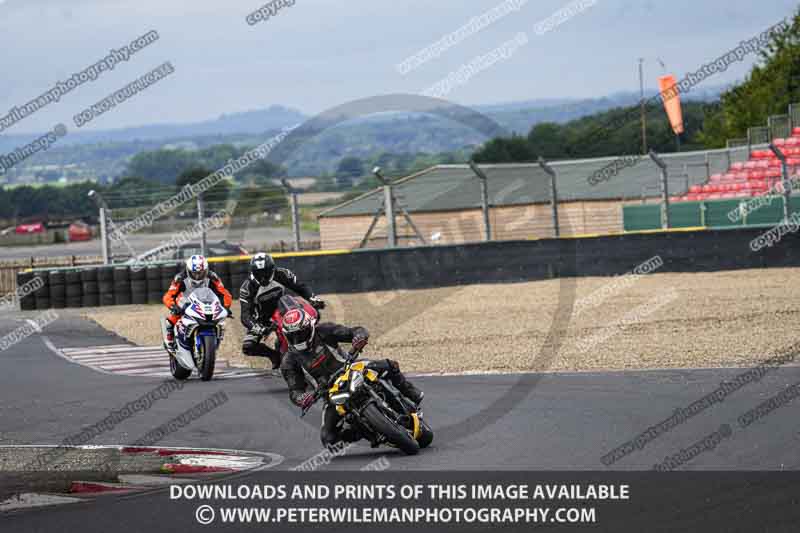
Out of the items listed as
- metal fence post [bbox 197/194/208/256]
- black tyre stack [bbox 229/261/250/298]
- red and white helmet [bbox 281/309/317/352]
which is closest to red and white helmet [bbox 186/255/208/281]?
red and white helmet [bbox 281/309/317/352]

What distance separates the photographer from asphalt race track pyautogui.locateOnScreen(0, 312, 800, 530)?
8.59 metres

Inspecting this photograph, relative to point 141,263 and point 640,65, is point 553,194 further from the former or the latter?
point 640,65

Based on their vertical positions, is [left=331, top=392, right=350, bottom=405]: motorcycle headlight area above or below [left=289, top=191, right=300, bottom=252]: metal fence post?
below

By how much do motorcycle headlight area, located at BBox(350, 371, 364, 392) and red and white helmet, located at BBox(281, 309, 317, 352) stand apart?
0.89 metres

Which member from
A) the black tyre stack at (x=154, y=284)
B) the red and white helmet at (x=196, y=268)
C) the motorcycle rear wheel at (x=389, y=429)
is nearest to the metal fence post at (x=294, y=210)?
the black tyre stack at (x=154, y=284)

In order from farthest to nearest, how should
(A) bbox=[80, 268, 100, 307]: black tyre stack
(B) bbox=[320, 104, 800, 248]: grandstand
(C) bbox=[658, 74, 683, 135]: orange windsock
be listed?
(C) bbox=[658, 74, 683, 135]: orange windsock
(B) bbox=[320, 104, 800, 248]: grandstand
(A) bbox=[80, 268, 100, 307]: black tyre stack

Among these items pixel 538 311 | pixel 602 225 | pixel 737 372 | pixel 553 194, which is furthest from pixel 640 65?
pixel 737 372

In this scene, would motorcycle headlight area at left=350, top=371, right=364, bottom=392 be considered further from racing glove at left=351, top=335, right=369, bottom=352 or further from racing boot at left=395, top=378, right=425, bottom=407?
racing boot at left=395, top=378, right=425, bottom=407

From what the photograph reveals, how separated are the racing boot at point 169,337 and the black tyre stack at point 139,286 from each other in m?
10.4

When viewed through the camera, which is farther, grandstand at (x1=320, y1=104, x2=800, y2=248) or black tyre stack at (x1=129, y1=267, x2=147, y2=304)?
grandstand at (x1=320, y1=104, x2=800, y2=248)

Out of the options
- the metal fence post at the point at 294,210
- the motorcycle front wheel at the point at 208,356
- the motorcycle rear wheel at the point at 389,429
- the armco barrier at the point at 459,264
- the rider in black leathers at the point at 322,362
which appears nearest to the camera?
the motorcycle rear wheel at the point at 389,429

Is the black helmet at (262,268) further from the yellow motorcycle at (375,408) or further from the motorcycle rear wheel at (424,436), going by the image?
the motorcycle rear wheel at (424,436)

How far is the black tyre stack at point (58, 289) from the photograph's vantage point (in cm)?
2567

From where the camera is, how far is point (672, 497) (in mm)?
7027
